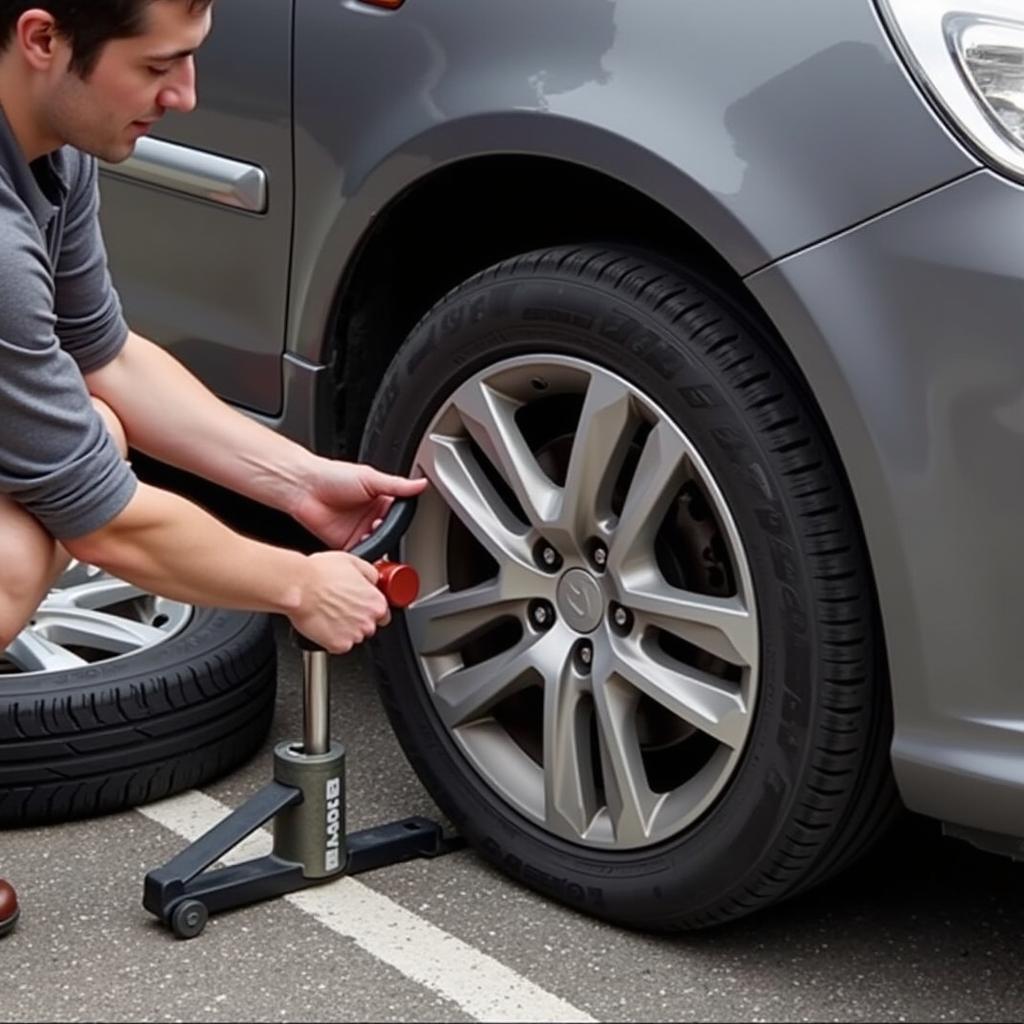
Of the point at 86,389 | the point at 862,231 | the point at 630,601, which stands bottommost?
the point at 630,601

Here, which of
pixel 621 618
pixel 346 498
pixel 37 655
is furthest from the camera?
pixel 37 655

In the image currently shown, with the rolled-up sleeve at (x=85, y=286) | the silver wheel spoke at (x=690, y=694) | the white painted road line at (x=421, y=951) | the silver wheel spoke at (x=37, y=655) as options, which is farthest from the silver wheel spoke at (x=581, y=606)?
the silver wheel spoke at (x=37, y=655)

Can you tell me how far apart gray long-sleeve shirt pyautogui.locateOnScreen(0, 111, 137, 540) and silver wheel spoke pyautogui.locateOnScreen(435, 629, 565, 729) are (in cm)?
57

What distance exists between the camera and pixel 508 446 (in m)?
2.65

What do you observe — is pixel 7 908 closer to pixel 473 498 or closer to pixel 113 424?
pixel 113 424

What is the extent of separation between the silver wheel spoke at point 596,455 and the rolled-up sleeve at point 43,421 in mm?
529

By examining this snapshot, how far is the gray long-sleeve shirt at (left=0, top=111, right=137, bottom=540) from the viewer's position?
89.1 inches

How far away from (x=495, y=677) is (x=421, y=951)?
36 cm

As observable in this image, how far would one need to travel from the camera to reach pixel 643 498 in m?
2.49

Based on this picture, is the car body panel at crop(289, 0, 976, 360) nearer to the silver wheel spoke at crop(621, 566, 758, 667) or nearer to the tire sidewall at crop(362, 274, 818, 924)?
the tire sidewall at crop(362, 274, 818, 924)

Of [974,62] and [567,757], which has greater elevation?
[974,62]

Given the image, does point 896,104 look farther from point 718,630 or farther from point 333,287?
point 333,287

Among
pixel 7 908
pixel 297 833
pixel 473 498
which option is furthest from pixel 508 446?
pixel 7 908

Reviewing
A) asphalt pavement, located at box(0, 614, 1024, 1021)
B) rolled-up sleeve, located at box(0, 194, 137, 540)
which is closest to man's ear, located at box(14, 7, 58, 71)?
rolled-up sleeve, located at box(0, 194, 137, 540)
